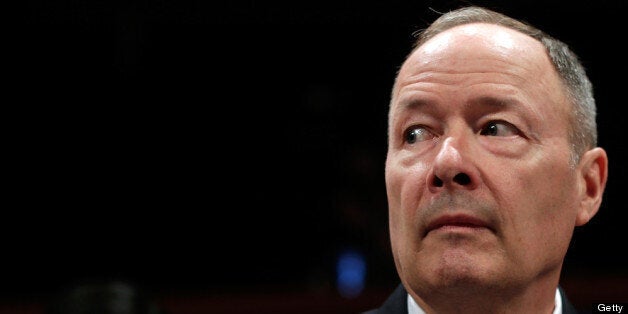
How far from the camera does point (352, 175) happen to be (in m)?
4.32

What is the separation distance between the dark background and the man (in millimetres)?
2261

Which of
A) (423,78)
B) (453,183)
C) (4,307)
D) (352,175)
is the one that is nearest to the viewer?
(453,183)

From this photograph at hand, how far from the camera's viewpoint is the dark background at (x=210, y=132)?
171 inches

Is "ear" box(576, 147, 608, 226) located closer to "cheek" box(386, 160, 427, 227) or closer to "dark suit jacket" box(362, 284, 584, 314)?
"dark suit jacket" box(362, 284, 584, 314)

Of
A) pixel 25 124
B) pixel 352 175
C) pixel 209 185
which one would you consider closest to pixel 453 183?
pixel 352 175

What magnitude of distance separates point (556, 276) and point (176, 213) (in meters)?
3.03

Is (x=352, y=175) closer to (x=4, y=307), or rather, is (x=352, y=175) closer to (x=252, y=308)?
(x=252, y=308)

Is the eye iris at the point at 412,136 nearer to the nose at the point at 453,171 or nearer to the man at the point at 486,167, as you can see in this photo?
the man at the point at 486,167

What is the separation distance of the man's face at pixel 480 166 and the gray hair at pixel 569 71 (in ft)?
0.10

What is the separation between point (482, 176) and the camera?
5.55 ft

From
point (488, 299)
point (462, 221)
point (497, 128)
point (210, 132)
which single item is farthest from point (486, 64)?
point (210, 132)

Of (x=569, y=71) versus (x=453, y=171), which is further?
(x=569, y=71)

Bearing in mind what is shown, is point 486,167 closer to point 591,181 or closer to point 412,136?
point 412,136

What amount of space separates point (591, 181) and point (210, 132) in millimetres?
3142
